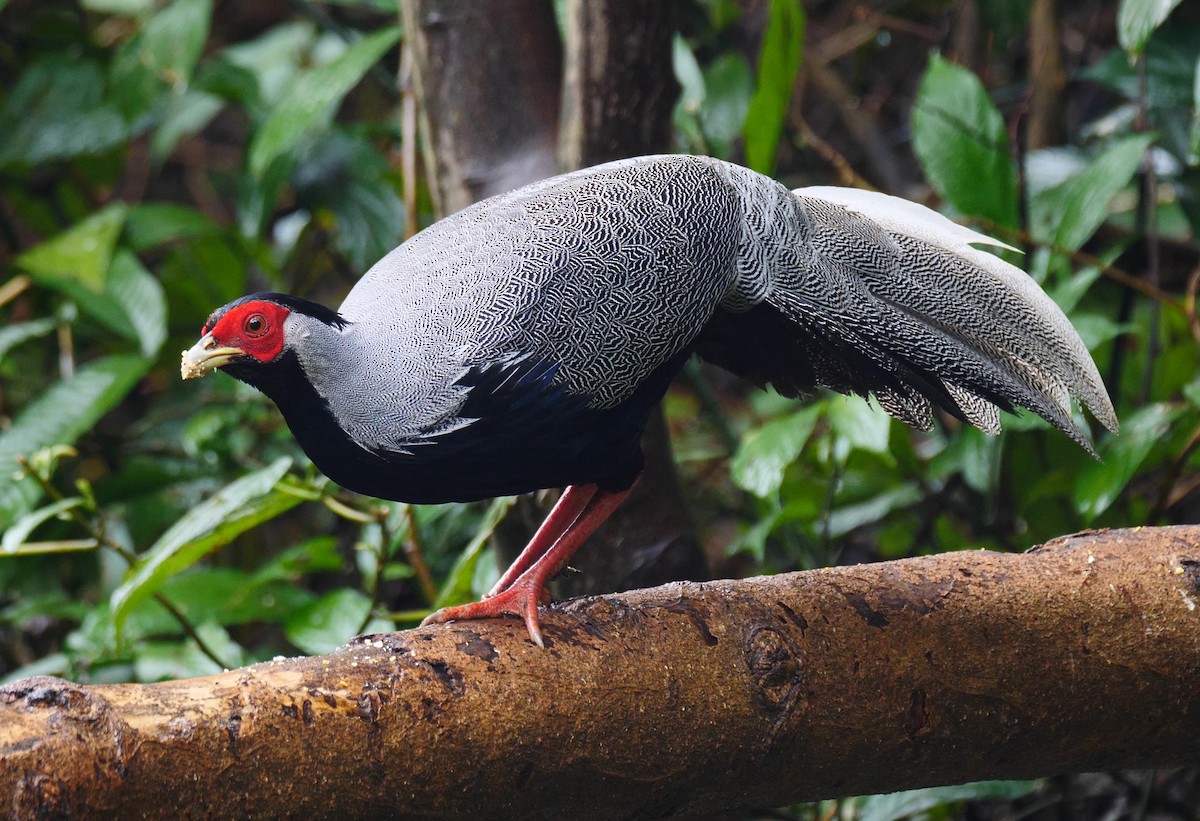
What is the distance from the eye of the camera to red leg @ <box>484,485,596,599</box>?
2166mm

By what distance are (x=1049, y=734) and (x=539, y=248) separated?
1.06 meters

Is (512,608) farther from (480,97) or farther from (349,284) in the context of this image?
(349,284)

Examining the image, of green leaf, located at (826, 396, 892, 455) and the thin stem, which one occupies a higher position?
green leaf, located at (826, 396, 892, 455)

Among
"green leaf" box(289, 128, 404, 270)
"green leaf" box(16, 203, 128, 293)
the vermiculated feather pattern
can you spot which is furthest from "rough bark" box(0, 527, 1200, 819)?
"green leaf" box(16, 203, 128, 293)

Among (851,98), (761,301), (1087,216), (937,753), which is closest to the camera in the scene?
(937,753)

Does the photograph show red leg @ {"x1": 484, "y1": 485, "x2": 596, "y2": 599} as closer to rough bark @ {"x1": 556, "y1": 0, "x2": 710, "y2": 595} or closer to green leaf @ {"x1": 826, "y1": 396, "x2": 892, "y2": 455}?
rough bark @ {"x1": 556, "y1": 0, "x2": 710, "y2": 595}

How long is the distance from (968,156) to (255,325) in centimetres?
171

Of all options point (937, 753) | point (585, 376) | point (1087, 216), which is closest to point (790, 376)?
point (585, 376)

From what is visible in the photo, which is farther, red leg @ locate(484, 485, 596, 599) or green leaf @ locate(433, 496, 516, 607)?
green leaf @ locate(433, 496, 516, 607)

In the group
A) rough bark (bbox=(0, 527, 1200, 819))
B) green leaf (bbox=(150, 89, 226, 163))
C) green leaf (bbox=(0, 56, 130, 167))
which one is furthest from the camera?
green leaf (bbox=(150, 89, 226, 163))

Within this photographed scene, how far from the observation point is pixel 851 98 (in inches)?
184

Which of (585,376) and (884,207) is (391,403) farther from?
(884,207)

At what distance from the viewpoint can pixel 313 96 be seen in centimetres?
304

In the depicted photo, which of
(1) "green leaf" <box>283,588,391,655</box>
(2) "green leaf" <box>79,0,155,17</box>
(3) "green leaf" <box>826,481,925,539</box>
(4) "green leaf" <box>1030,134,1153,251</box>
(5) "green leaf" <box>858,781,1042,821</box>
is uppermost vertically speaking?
(2) "green leaf" <box>79,0,155,17</box>
